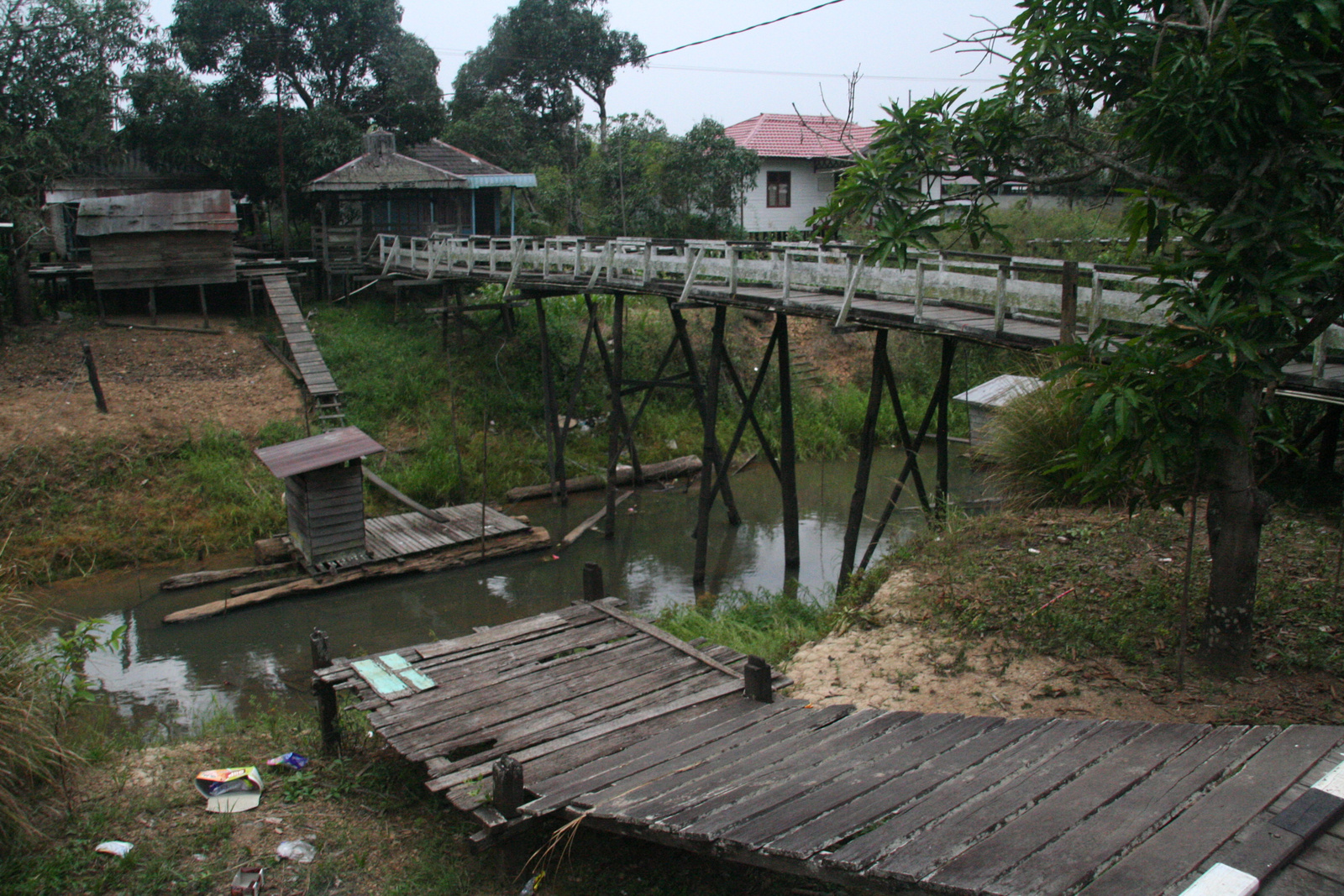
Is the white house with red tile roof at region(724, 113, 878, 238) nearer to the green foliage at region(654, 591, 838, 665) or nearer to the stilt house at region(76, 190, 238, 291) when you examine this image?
the stilt house at region(76, 190, 238, 291)

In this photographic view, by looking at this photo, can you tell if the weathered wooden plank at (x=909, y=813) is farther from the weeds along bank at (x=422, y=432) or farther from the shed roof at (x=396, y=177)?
the shed roof at (x=396, y=177)

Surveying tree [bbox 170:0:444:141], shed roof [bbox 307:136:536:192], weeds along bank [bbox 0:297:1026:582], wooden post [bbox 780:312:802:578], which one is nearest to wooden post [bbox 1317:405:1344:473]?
weeds along bank [bbox 0:297:1026:582]

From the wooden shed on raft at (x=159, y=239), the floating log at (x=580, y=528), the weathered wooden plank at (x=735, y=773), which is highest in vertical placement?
the wooden shed on raft at (x=159, y=239)

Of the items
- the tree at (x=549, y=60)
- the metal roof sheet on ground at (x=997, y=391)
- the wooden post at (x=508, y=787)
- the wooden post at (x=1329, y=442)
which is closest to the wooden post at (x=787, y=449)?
the metal roof sheet on ground at (x=997, y=391)

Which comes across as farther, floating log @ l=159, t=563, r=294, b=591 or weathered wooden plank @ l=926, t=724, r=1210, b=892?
floating log @ l=159, t=563, r=294, b=591

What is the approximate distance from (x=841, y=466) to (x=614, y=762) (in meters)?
14.3

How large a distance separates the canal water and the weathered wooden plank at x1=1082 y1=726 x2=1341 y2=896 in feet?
26.1

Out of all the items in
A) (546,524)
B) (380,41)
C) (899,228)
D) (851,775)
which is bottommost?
(546,524)

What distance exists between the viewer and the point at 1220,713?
5219 mm

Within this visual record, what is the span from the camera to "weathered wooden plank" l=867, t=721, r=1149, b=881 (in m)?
3.13

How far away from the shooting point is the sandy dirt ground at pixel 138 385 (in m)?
15.2

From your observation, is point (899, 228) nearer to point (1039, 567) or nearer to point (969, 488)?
point (1039, 567)

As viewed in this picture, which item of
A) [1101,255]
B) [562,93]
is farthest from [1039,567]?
A: [562,93]

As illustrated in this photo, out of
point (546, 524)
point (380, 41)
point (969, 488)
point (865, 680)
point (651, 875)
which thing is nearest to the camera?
point (651, 875)
